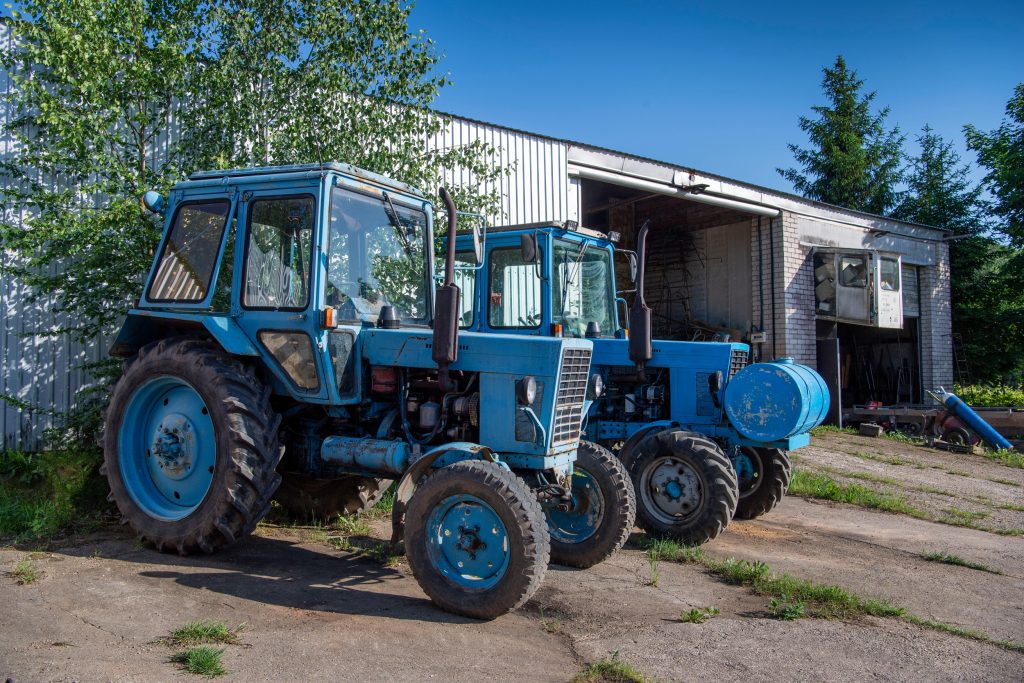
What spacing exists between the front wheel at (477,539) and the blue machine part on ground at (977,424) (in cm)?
1127

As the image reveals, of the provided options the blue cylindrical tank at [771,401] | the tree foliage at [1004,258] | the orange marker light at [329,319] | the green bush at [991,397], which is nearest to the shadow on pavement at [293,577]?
the orange marker light at [329,319]

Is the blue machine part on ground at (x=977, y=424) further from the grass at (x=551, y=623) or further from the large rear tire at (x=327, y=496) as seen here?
the grass at (x=551, y=623)

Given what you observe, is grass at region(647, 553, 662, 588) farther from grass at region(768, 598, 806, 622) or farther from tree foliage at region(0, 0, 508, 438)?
tree foliage at region(0, 0, 508, 438)

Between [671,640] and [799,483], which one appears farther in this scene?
[799,483]

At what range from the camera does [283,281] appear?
17.3 feet

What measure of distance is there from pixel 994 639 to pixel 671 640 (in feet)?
6.21

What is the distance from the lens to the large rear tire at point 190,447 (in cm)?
493

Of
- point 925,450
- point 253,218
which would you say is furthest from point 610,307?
point 925,450

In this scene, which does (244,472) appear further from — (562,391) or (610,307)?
(610,307)

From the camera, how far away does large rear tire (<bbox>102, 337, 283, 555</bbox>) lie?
4926mm

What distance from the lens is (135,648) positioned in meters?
3.64

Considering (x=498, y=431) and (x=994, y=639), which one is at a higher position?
(x=498, y=431)

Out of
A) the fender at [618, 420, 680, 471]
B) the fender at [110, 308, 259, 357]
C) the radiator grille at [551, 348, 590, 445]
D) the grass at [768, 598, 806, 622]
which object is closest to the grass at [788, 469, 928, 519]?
the fender at [618, 420, 680, 471]

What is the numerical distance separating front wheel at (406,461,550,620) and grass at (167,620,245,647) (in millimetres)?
1031
